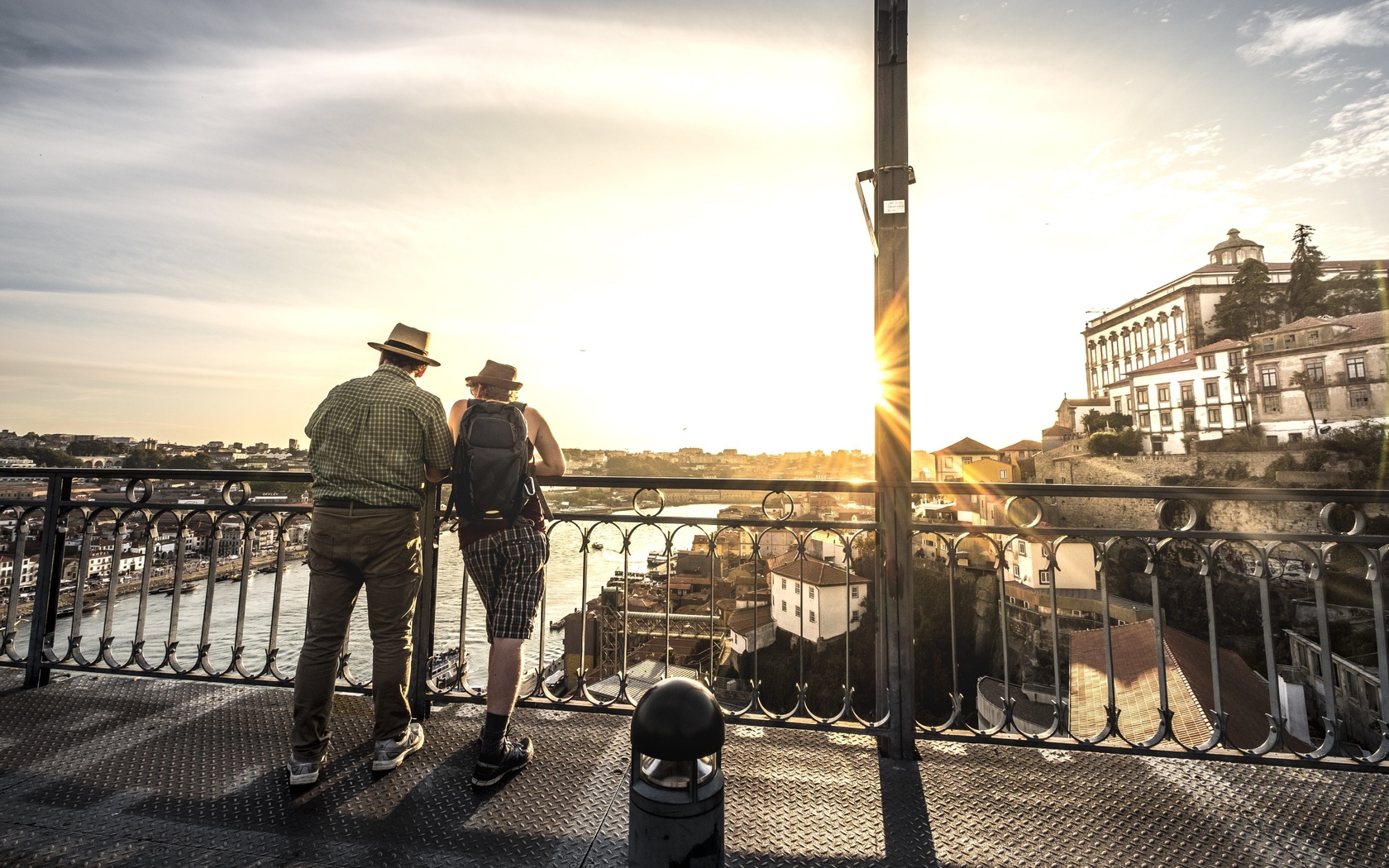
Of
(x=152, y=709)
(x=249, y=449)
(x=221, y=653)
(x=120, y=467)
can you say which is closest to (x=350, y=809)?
(x=152, y=709)

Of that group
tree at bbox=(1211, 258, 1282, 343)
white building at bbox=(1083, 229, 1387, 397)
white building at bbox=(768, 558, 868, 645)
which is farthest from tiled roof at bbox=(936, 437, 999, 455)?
white building at bbox=(768, 558, 868, 645)

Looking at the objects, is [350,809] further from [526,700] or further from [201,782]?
[526,700]

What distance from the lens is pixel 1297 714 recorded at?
60.7 ft

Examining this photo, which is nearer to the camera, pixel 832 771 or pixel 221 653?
pixel 832 771

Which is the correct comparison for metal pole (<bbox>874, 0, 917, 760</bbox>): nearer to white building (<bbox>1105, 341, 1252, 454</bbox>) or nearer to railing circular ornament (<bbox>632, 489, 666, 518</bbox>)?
railing circular ornament (<bbox>632, 489, 666, 518</bbox>)

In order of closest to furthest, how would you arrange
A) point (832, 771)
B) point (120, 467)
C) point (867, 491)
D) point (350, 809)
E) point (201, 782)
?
1. point (350, 809)
2. point (201, 782)
3. point (832, 771)
4. point (867, 491)
5. point (120, 467)

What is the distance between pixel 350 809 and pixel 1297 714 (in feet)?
87.3

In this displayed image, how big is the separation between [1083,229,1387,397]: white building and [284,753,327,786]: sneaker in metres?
75.5

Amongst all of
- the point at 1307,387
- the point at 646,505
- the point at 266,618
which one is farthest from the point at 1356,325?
the point at 266,618

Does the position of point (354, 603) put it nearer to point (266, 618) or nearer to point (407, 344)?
point (407, 344)

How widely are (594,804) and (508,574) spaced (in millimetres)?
982

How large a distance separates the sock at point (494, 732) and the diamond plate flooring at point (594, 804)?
0.15 meters

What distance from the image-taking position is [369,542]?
2.55 meters

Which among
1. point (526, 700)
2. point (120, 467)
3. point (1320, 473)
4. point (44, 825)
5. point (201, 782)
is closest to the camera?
point (44, 825)
